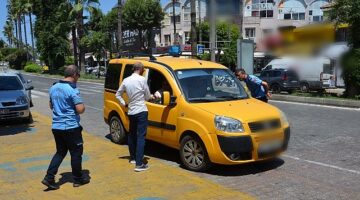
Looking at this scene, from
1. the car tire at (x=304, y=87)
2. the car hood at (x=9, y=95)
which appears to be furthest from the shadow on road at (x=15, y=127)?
the car tire at (x=304, y=87)

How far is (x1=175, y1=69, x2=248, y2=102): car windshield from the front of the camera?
7.56 metres

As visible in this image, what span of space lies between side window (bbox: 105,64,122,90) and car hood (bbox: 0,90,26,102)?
3.84 meters

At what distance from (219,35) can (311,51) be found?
41.3 metres

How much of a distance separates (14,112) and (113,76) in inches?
161

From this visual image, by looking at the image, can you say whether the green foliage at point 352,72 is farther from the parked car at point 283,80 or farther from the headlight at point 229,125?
the headlight at point 229,125

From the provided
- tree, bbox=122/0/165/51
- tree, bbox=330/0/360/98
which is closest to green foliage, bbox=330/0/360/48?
tree, bbox=330/0/360/98

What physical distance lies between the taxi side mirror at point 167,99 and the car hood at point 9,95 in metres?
6.35

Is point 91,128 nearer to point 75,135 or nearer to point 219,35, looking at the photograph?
point 75,135

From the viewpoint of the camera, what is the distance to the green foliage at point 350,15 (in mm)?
18953

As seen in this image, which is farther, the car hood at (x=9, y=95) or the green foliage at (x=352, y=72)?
the green foliage at (x=352, y=72)

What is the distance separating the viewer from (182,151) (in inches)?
290

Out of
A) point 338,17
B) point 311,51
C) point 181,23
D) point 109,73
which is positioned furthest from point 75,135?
point 181,23

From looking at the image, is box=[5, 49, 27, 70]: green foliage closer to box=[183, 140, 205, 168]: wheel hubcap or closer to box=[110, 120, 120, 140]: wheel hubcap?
box=[110, 120, 120, 140]: wheel hubcap

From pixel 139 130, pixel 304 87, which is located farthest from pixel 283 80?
pixel 139 130
